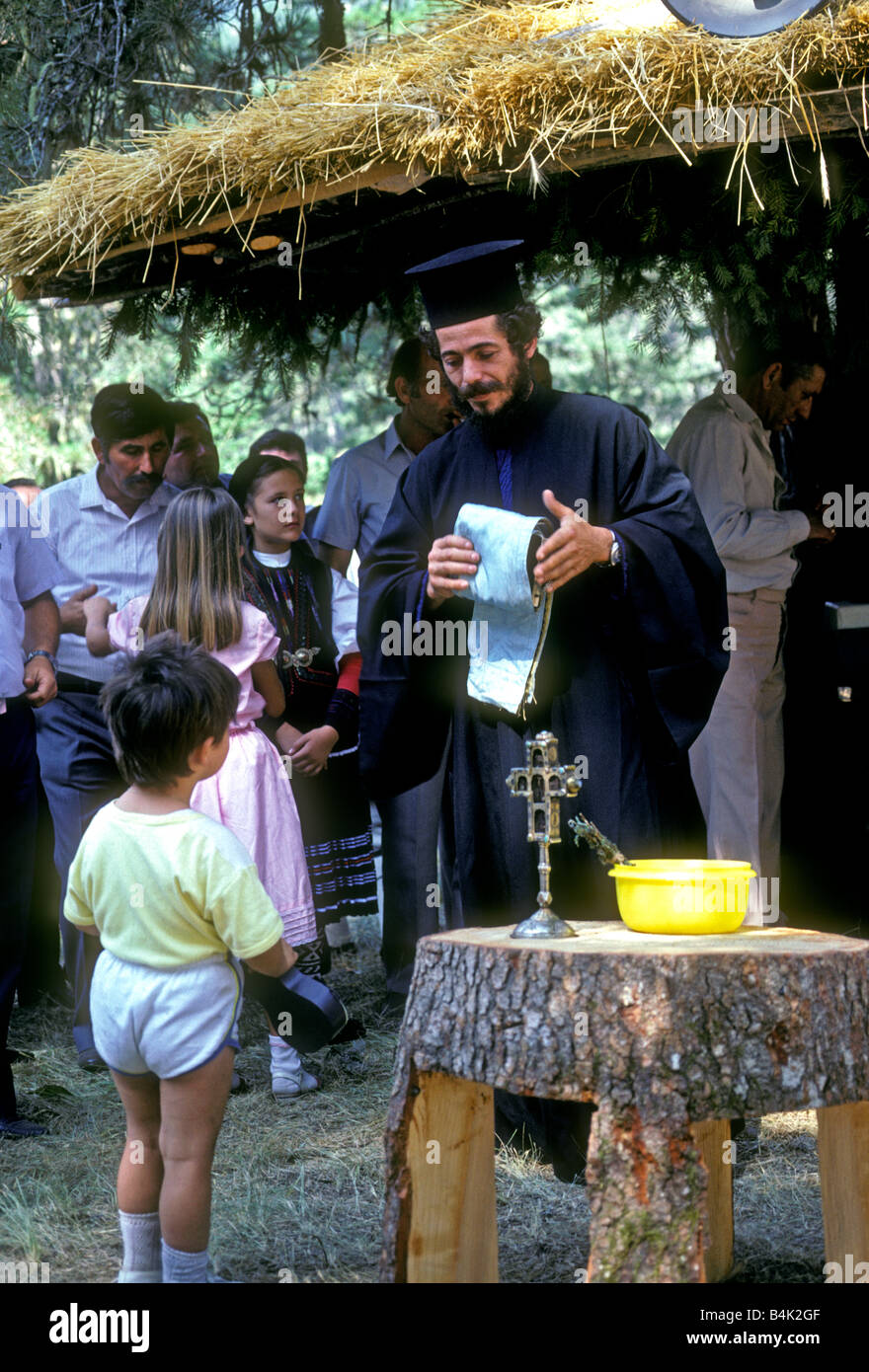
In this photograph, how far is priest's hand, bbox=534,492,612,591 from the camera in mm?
3570

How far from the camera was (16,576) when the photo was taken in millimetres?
4922

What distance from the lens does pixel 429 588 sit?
388 centimetres

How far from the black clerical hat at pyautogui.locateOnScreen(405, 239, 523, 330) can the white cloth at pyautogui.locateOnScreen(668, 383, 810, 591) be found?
2.07m

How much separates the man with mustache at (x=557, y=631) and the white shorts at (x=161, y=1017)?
1189mm

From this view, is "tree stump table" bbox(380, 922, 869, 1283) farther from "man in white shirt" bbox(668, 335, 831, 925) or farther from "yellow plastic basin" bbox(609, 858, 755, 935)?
"man in white shirt" bbox(668, 335, 831, 925)

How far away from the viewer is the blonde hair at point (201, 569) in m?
4.73

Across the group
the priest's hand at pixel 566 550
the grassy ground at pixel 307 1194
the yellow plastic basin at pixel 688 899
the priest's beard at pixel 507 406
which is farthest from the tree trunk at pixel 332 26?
the yellow plastic basin at pixel 688 899

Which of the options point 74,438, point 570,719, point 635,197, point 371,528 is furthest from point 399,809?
point 74,438

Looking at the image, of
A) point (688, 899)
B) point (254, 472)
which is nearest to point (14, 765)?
point (254, 472)

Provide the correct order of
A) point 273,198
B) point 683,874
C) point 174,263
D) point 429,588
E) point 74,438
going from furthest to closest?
point 74,438 → point 174,263 → point 273,198 → point 429,588 → point 683,874

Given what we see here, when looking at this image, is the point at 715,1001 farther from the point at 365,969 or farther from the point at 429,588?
the point at 365,969

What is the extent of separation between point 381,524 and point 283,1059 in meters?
2.08

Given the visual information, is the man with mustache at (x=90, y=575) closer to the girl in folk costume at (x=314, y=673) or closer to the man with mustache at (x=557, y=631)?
the girl in folk costume at (x=314, y=673)
